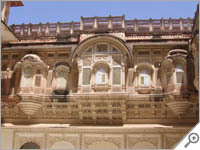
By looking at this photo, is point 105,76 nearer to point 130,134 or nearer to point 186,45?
point 130,134

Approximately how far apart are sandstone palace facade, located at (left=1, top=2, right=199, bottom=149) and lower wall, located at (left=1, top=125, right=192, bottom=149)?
1.8 inches

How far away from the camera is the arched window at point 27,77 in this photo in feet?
53.7

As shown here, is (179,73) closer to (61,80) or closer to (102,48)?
(102,48)

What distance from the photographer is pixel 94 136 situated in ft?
52.1

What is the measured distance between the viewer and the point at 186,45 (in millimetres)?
16047

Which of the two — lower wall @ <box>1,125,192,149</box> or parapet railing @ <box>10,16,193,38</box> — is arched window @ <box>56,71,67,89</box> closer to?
lower wall @ <box>1,125,192,149</box>

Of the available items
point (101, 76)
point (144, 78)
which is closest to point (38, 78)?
point (101, 76)

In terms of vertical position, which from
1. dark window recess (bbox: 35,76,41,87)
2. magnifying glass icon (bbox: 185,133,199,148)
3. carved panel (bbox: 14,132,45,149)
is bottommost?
carved panel (bbox: 14,132,45,149)

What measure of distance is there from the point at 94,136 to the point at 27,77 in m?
4.57

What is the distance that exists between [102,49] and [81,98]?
112 inches

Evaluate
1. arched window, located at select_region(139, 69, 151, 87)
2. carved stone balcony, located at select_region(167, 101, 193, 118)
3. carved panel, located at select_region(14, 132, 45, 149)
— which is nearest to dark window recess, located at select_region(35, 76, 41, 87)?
carved panel, located at select_region(14, 132, 45, 149)

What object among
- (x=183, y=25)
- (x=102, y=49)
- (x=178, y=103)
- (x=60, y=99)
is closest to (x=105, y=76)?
(x=102, y=49)

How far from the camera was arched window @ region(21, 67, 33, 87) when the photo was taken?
16362 millimetres

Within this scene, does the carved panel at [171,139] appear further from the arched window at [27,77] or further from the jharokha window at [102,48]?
the arched window at [27,77]
